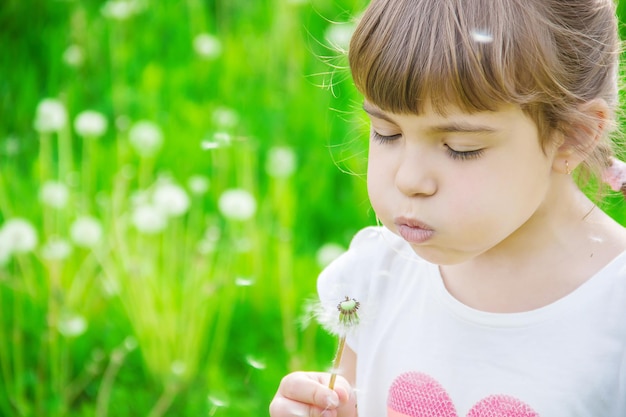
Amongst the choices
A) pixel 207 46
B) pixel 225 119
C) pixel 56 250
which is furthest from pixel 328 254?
pixel 207 46

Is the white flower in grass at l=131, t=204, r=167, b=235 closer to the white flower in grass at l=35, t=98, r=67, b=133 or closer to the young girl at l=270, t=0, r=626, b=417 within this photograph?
the white flower in grass at l=35, t=98, r=67, b=133

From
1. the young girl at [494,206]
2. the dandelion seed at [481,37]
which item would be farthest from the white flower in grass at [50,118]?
the dandelion seed at [481,37]

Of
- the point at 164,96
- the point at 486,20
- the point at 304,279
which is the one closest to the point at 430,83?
the point at 486,20

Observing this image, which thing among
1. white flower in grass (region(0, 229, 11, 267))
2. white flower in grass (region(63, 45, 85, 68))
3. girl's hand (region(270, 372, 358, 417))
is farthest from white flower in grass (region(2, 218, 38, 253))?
girl's hand (region(270, 372, 358, 417))

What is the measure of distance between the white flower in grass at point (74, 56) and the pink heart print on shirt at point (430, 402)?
171 centimetres

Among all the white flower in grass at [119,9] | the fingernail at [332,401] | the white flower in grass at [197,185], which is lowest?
the fingernail at [332,401]

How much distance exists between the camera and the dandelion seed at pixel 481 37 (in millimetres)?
1028

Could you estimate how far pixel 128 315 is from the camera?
1.96m

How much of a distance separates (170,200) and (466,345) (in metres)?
1.01

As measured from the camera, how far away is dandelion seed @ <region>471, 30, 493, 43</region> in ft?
3.37

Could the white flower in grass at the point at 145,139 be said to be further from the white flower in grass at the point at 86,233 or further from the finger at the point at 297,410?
the finger at the point at 297,410

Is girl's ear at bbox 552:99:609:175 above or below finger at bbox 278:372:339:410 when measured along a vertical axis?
above

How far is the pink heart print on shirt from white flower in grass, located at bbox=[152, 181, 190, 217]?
91 centimetres

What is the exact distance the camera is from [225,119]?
227 cm
